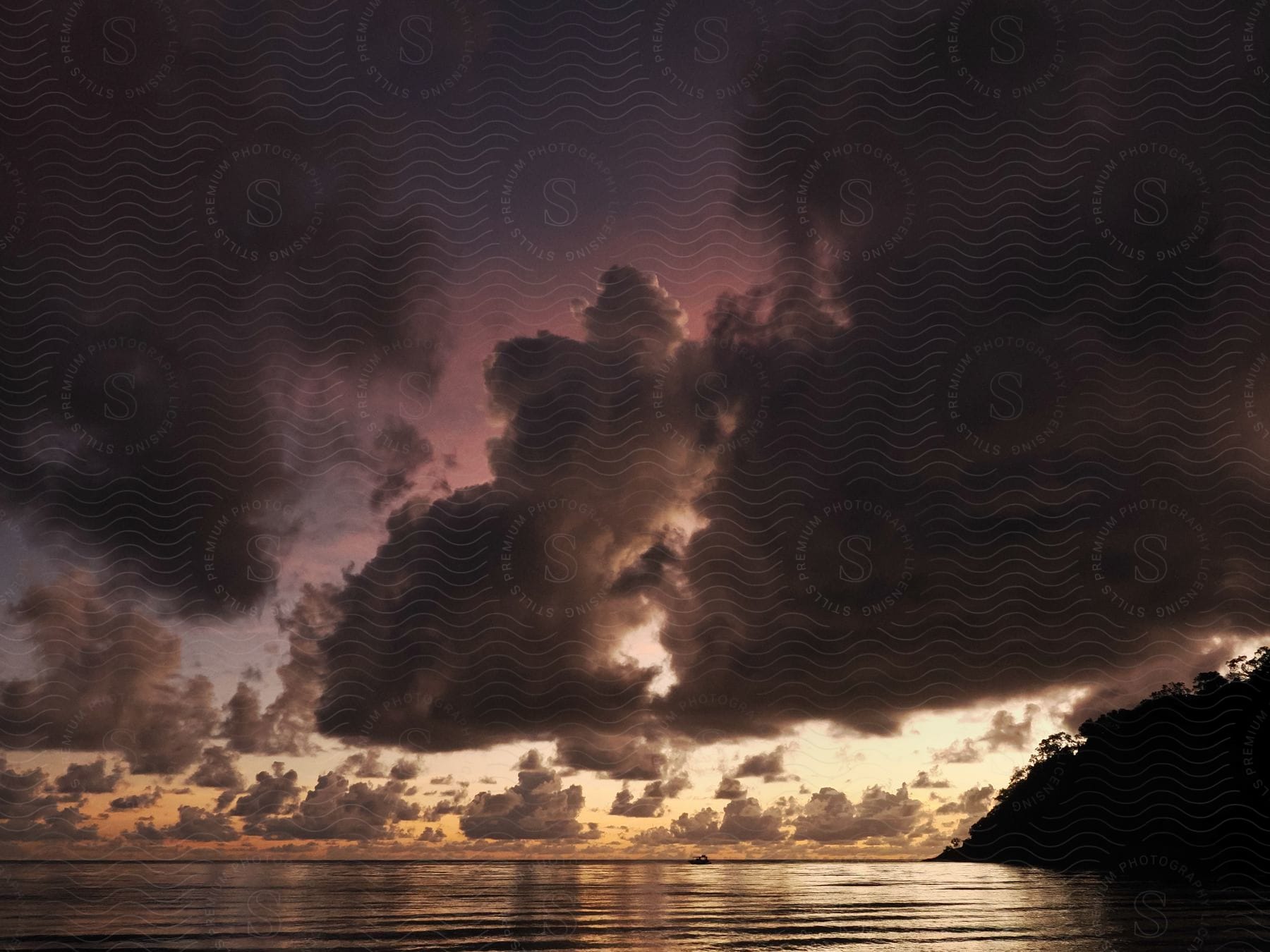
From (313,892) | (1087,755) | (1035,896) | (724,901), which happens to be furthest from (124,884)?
(1087,755)

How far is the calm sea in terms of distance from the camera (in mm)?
57406

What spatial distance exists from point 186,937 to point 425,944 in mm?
14457

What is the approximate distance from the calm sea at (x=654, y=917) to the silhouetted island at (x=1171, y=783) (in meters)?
9.09

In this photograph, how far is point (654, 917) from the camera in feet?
254

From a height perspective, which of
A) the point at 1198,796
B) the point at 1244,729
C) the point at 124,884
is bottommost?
the point at 124,884

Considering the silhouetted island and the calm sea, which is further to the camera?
the silhouetted island

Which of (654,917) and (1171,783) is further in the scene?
(1171,783)

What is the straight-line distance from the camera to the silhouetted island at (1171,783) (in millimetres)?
106625

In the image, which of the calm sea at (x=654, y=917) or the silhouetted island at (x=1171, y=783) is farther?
the silhouetted island at (x=1171, y=783)

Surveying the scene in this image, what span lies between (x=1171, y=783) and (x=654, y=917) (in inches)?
2824

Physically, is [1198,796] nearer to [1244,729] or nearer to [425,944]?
[1244,729]

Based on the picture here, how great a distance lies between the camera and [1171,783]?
115625mm

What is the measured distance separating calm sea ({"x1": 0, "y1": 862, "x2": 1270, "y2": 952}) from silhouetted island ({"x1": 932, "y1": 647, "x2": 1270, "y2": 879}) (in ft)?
29.8

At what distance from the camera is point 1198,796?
394 feet
